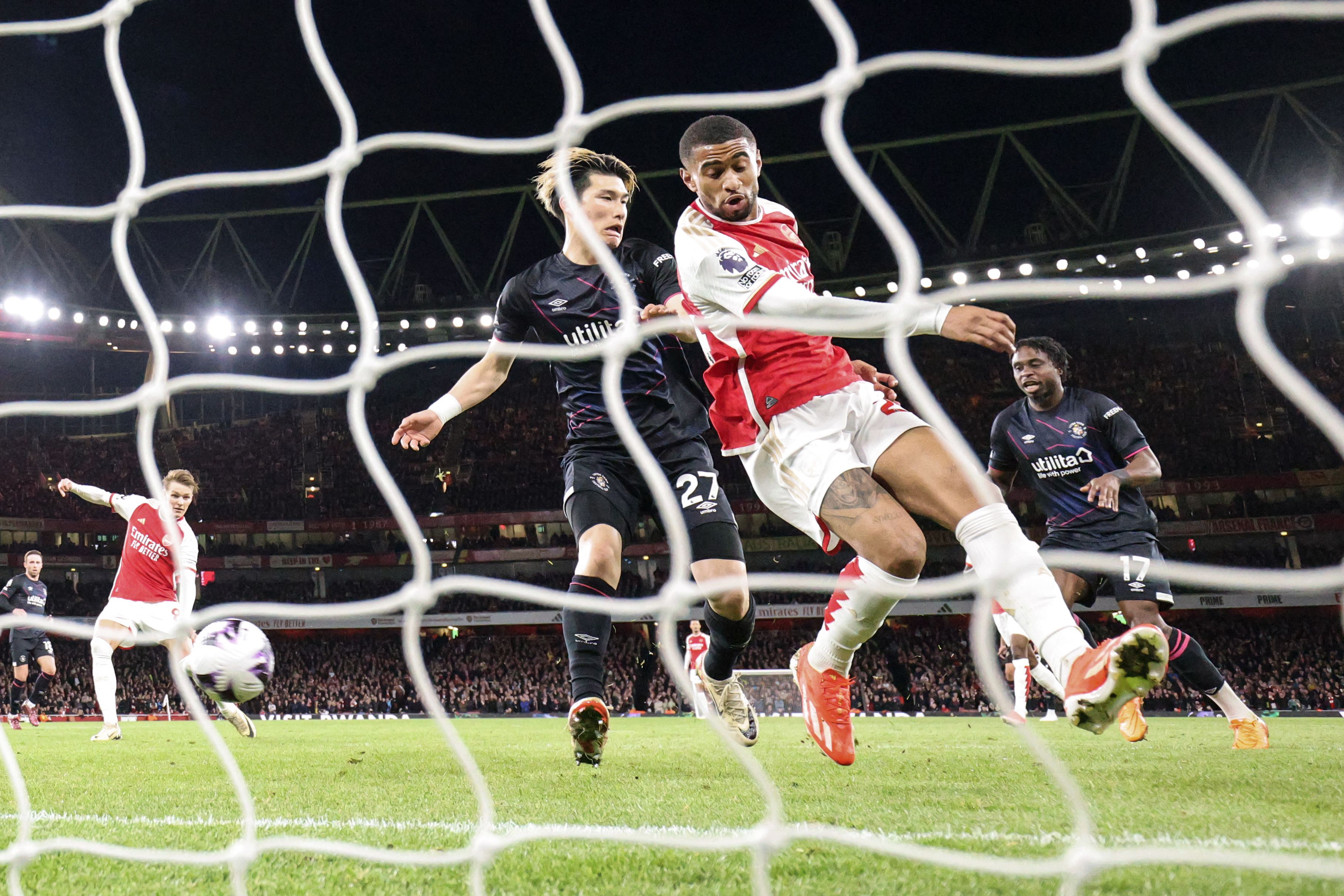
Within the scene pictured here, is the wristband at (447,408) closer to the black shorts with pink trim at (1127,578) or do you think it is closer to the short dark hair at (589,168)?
the short dark hair at (589,168)

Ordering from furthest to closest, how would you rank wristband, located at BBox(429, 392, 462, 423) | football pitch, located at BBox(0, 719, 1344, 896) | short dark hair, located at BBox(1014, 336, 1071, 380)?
short dark hair, located at BBox(1014, 336, 1071, 380) → wristband, located at BBox(429, 392, 462, 423) → football pitch, located at BBox(0, 719, 1344, 896)

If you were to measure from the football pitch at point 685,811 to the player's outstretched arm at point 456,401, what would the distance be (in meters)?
1.32

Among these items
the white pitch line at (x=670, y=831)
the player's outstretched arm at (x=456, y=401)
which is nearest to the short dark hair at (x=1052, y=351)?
the player's outstretched arm at (x=456, y=401)

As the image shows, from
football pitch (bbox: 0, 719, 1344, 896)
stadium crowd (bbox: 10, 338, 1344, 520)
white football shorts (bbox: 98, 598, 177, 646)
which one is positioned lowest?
football pitch (bbox: 0, 719, 1344, 896)

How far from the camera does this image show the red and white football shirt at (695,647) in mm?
13102

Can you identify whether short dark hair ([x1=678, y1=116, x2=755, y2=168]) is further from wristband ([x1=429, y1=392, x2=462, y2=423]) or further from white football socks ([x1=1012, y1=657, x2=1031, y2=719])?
white football socks ([x1=1012, y1=657, x2=1031, y2=719])

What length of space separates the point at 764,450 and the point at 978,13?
623 inches

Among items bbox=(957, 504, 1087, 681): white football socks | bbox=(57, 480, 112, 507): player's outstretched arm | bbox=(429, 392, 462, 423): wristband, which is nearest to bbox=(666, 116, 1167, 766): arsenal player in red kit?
bbox=(957, 504, 1087, 681): white football socks

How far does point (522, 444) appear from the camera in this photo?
29.6 m

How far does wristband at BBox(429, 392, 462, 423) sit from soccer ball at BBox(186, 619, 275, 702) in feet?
3.57

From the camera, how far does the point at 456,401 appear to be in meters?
4.03

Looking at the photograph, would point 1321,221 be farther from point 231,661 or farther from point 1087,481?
point 231,661

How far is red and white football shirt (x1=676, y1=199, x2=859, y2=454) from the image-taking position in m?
2.95

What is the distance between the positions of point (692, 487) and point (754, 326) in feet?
7.41
